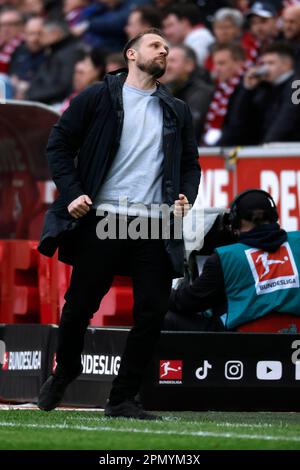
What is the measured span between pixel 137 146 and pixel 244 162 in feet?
15.7

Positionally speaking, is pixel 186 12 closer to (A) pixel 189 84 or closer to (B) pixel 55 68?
(A) pixel 189 84

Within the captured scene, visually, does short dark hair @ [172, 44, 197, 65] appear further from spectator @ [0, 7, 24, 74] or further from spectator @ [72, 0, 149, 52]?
spectator @ [0, 7, 24, 74]

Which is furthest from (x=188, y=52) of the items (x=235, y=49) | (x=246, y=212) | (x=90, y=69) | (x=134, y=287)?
(x=134, y=287)

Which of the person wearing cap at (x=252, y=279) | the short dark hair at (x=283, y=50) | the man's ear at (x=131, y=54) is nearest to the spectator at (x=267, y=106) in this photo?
the short dark hair at (x=283, y=50)

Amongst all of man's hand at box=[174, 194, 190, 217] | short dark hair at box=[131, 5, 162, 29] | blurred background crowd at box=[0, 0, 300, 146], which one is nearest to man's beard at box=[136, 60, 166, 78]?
man's hand at box=[174, 194, 190, 217]

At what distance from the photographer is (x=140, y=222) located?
24.1 feet

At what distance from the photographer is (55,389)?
7656 millimetres

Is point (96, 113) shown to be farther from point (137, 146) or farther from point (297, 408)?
point (297, 408)

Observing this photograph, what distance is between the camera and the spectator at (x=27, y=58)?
17688mm

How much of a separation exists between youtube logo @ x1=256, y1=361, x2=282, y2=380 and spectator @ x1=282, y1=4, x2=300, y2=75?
229 inches

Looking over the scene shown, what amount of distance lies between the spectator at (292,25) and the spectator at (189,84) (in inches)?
39.7

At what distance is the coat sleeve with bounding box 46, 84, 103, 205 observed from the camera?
24.3 ft

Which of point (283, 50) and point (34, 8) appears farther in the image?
point (34, 8)

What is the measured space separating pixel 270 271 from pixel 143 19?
24.8ft
